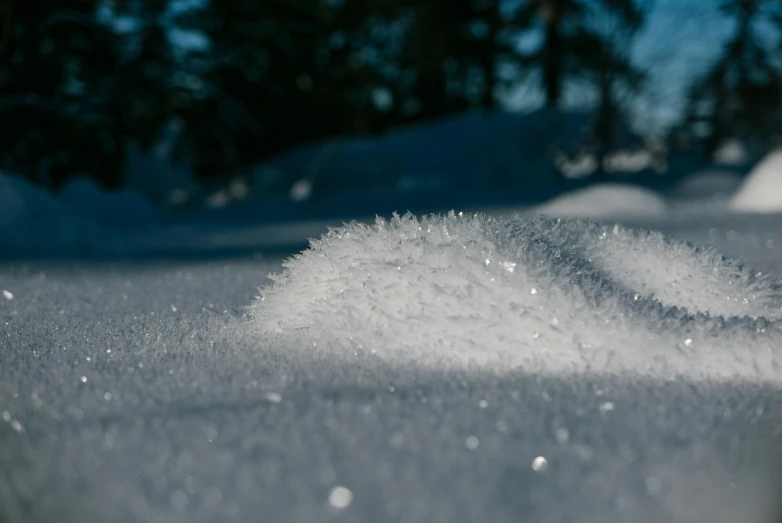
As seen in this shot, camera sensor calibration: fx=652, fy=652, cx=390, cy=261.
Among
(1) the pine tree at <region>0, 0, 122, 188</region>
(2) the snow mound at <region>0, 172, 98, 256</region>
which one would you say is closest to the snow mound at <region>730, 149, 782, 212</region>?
(2) the snow mound at <region>0, 172, 98, 256</region>

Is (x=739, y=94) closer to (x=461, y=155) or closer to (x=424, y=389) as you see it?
(x=461, y=155)

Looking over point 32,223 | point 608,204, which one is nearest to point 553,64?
point 608,204

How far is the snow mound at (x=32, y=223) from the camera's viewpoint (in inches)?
121

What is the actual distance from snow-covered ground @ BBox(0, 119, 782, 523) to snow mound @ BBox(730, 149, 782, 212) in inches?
130

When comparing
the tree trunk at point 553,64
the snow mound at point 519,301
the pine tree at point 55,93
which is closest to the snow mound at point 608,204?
the snow mound at point 519,301

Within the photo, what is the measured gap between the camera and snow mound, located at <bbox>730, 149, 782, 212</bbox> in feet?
13.2

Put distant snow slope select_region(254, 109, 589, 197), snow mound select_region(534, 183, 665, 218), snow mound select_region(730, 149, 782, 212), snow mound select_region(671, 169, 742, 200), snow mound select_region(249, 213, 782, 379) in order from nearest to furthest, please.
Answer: snow mound select_region(249, 213, 782, 379) → snow mound select_region(534, 183, 665, 218) → snow mound select_region(730, 149, 782, 212) → snow mound select_region(671, 169, 742, 200) → distant snow slope select_region(254, 109, 589, 197)

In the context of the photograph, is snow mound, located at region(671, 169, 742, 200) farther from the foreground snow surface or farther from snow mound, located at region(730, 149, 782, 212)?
the foreground snow surface

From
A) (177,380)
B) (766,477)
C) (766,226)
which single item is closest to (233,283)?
(177,380)

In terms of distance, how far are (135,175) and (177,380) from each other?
9095mm

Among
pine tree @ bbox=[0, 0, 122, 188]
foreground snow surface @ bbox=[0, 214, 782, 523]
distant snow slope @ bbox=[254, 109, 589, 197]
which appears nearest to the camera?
foreground snow surface @ bbox=[0, 214, 782, 523]

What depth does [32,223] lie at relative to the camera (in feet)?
10.6

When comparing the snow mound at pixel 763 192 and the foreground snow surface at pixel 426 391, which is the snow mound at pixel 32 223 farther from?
the snow mound at pixel 763 192

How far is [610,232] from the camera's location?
1.21 m
